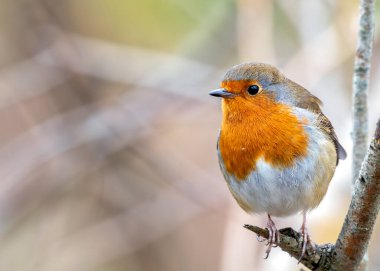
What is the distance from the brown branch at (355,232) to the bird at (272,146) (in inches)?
7.9

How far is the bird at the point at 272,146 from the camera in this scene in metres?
3.36

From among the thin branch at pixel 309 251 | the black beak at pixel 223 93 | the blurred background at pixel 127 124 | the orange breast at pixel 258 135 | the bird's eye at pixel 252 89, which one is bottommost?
the thin branch at pixel 309 251

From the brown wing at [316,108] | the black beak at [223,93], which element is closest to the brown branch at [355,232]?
the brown wing at [316,108]

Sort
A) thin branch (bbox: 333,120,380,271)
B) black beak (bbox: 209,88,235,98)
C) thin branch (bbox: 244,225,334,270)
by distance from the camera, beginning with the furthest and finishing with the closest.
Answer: black beak (bbox: 209,88,235,98), thin branch (bbox: 244,225,334,270), thin branch (bbox: 333,120,380,271)

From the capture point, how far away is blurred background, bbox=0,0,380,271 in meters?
5.55

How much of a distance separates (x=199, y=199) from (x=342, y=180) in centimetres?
173

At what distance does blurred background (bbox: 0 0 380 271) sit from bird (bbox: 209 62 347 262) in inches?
58.5

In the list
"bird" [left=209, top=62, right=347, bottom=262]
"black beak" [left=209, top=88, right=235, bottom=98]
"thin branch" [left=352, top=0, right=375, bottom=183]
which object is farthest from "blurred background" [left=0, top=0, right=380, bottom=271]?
"thin branch" [left=352, top=0, right=375, bottom=183]

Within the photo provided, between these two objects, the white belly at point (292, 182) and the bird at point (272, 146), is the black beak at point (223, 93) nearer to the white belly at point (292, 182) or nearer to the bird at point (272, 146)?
the bird at point (272, 146)

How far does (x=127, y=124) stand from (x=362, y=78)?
3175 millimetres

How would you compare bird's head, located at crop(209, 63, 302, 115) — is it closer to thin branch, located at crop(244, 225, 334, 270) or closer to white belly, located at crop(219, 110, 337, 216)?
white belly, located at crop(219, 110, 337, 216)

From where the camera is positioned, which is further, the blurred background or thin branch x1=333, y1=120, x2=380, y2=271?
the blurred background

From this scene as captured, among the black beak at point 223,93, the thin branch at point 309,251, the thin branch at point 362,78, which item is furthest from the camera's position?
the black beak at point 223,93

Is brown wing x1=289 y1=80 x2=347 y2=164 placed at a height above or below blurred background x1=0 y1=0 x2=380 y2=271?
below
